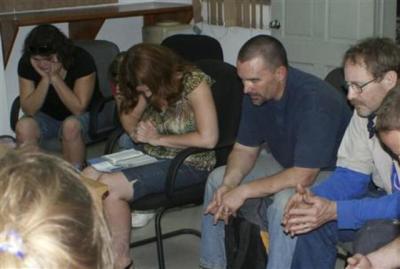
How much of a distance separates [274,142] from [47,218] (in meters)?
2.04

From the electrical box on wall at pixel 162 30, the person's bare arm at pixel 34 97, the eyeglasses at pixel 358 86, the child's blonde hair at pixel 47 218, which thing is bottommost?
the person's bare arm at pixel 34 97

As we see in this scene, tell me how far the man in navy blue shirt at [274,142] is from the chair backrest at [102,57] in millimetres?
1614

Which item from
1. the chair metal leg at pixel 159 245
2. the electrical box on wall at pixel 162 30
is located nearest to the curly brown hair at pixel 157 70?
the chair metal leg at pixel 159 245

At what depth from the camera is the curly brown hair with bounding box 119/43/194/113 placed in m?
3.23

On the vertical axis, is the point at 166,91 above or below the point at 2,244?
below

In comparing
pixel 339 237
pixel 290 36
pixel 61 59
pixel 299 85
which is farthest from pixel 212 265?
pixel 290 36

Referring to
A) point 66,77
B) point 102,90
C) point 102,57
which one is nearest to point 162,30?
point 102,57

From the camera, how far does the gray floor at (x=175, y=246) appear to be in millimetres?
3451

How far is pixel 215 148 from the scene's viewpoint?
3.21 metres

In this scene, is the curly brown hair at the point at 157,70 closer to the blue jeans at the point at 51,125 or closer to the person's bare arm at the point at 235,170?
the person's bare arm at the point at 235,170

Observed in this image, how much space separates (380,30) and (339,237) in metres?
2.20

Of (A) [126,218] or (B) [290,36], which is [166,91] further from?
(B) [290,36]

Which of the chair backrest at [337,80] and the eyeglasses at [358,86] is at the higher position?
the eyeglasses at [358,86]

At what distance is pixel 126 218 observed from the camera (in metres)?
3.16
